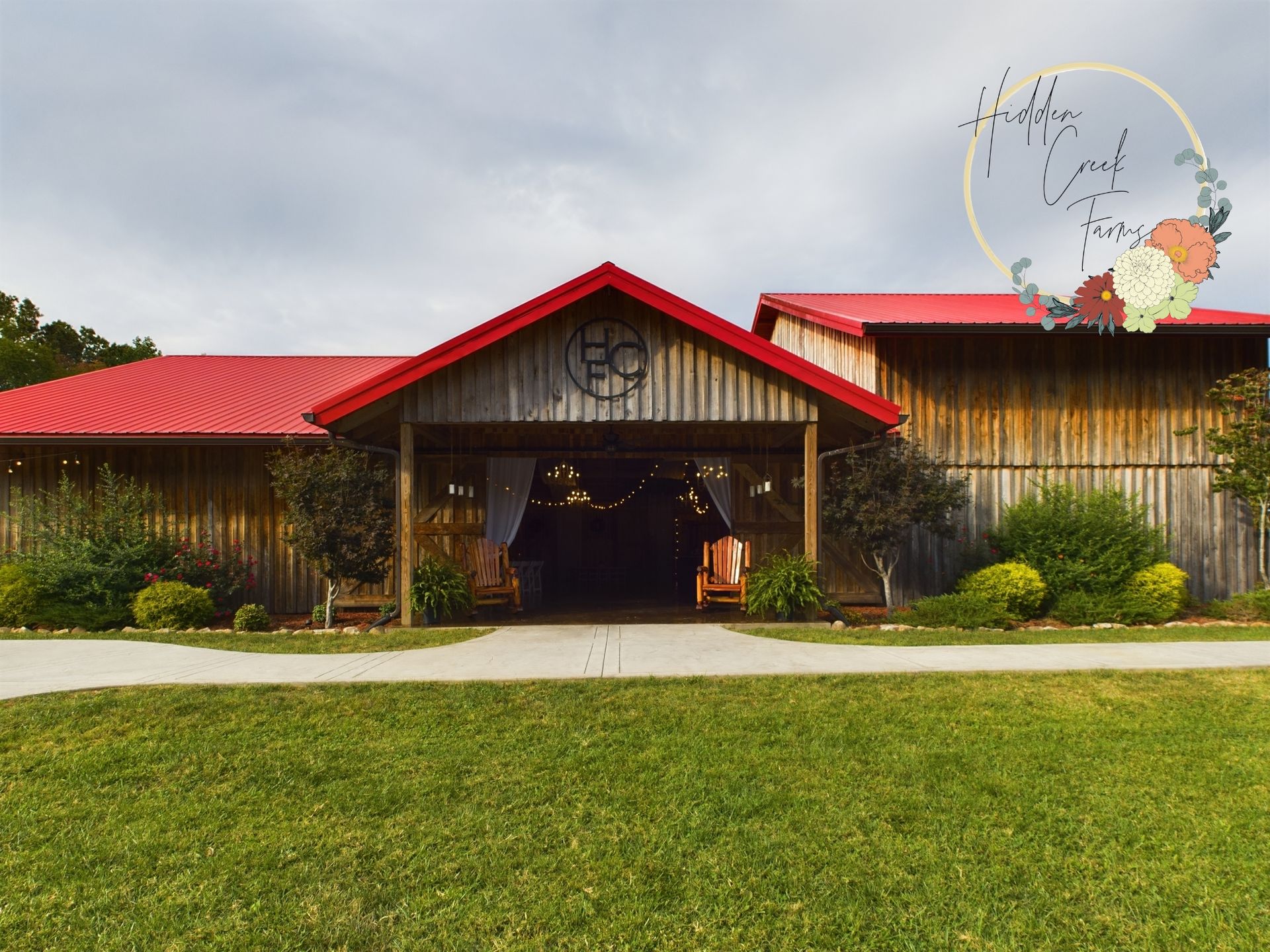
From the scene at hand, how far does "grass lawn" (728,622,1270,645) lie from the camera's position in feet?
24.3

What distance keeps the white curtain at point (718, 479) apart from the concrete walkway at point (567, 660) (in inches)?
143

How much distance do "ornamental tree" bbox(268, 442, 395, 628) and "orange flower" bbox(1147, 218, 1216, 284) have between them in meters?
11.3

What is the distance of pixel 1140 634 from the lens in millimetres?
7926

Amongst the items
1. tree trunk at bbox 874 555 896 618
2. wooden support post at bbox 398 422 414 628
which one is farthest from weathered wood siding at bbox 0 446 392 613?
tree trunk at bbox 874 555 896 618

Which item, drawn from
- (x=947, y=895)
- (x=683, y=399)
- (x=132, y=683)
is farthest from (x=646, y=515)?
(x=947, y=895)

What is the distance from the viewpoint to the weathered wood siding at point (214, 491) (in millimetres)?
10570

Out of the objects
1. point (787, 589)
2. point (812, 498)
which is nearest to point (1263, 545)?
point (812, 498)

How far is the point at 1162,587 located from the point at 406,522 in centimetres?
999

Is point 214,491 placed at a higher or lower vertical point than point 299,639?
higher

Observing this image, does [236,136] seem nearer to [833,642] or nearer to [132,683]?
[132,683]

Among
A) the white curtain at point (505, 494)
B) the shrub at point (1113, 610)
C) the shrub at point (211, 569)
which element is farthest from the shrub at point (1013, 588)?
the shrub at point (211, 569)

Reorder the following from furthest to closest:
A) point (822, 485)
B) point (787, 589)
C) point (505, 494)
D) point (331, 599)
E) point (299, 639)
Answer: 1. point (505, 494)
2. point (822, 485)
3. point (331, 599)
4. point (787, 589)
5. point (299, 639)

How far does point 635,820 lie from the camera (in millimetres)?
3227

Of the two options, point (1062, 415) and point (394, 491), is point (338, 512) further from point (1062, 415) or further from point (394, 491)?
point (1062, 415)
